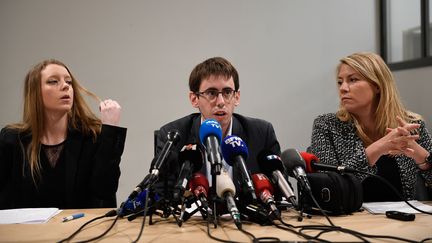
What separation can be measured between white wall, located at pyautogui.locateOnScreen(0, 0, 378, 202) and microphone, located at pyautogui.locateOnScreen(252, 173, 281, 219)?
80.0 inches

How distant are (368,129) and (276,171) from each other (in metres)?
1.16

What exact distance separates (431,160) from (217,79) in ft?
3.67

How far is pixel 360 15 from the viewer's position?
11.2ft

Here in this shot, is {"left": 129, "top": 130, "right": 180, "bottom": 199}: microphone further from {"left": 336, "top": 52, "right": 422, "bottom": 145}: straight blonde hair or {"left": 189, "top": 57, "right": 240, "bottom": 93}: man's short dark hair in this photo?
→ {"left": 336, "top": 52, "right": 422, "bottom": 145}: straight blonde hair

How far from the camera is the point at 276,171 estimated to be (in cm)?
116

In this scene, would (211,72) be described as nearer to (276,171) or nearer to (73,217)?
(276,171)

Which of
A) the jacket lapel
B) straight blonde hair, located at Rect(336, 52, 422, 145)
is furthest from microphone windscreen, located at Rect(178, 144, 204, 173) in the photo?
straight blonde hair, located at Rect(336, 52, 422, 145)

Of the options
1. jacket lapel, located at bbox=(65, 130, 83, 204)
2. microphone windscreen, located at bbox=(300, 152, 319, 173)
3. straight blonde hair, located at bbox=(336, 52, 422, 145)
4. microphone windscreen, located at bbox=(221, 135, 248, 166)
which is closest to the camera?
microphone windscreen, located at bbox=(221, 135, 248, 166)

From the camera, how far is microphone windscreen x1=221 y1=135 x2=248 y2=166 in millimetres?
1066

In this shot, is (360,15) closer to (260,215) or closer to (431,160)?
(431,160)

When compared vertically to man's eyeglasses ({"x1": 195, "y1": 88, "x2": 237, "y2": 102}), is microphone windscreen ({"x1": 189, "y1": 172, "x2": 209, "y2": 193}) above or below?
below

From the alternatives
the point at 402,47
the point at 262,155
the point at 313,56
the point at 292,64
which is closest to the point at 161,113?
the point at 292,64

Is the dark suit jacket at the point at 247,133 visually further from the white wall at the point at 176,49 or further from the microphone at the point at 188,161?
the white wall at the point at 176,49

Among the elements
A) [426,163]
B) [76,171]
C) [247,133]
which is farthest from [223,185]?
[426,163]
